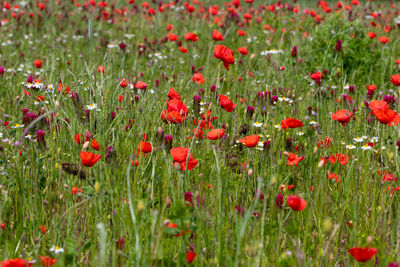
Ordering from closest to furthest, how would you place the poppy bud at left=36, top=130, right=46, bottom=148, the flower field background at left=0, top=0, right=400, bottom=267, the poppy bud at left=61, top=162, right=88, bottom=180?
1. the flower field background at left=0, top=0, right=400, bottom=267
2. the poppy bud at left=61, top=162, right=88, bottom=180
3. the poppy bud at left=36, top=130, right=46, bottom=148

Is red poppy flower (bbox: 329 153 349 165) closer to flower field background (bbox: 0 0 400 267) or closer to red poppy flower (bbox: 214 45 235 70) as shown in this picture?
flower field background (bbox: 0 0 400 267)

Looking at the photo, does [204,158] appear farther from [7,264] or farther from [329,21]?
[329,21]

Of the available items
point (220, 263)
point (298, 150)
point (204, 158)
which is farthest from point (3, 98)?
point (220, 263)

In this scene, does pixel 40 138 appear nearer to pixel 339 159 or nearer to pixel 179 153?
pixel 179 153

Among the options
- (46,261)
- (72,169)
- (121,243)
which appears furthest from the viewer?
(72,169)

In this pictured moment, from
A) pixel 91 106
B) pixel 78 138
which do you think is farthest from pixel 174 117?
pixel 91 106

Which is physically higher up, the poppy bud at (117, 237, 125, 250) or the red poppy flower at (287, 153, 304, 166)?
the red poppy flower at (287, 153, 304, 166)

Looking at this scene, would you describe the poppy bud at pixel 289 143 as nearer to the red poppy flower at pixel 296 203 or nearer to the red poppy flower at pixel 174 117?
the red poppy flower at pixel 174 117

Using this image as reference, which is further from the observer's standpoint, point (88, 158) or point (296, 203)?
point (88, 158)

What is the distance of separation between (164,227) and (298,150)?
123cm

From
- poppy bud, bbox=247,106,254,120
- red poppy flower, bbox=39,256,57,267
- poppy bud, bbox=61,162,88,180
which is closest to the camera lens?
red poppy flower, bbox=39,256,57,267

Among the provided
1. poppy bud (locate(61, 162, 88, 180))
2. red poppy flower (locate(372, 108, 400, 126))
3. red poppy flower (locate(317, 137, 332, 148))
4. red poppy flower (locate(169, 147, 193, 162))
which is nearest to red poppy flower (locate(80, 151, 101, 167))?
poppy bud (locate(61, 162, 88, 180))

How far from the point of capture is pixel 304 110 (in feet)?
10.6

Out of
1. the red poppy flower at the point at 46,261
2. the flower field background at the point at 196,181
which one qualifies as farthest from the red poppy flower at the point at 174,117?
the red poppy flower at the point at 46,261
